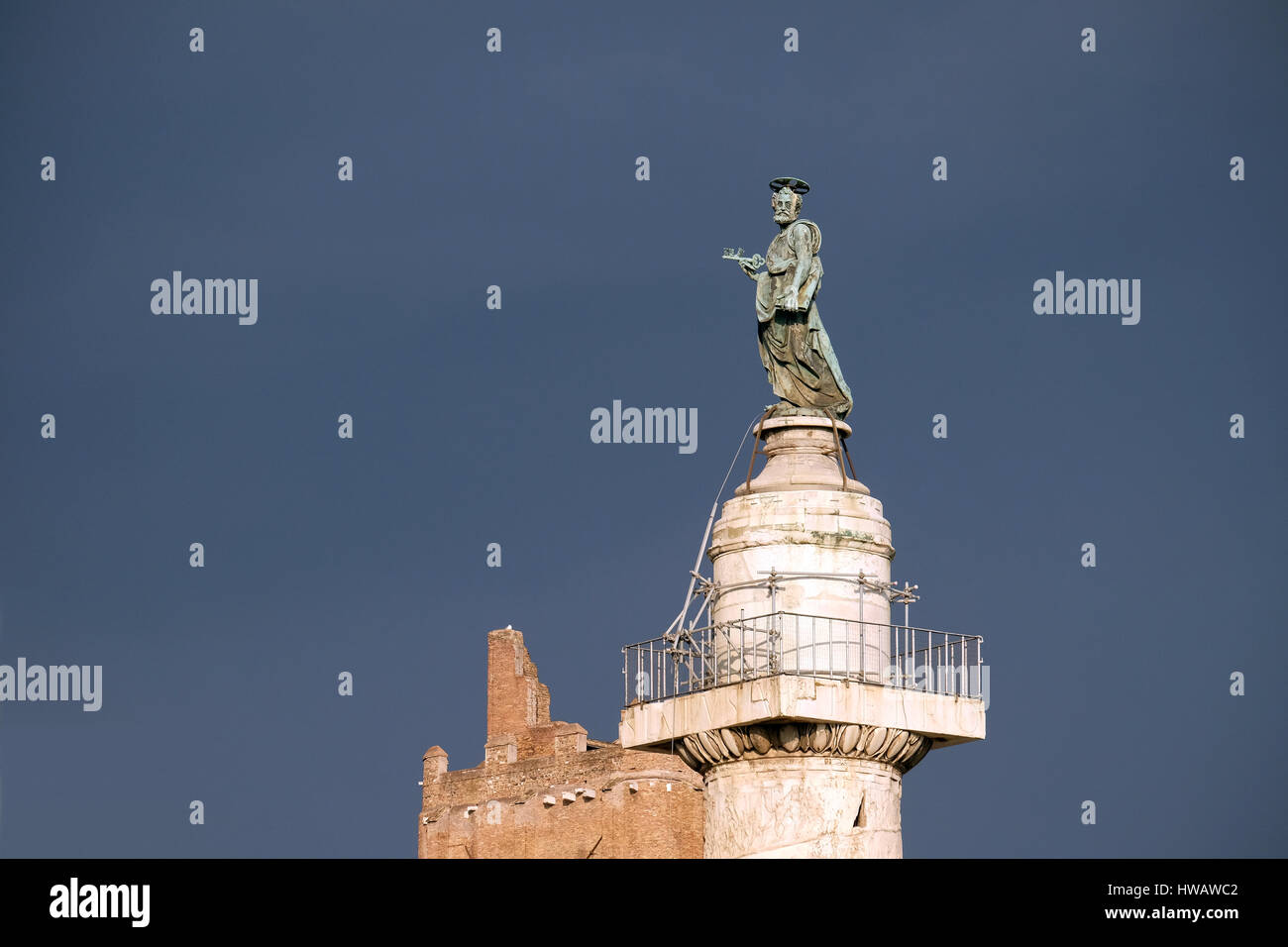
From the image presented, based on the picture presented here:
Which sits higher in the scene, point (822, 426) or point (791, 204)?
point (791, 204)

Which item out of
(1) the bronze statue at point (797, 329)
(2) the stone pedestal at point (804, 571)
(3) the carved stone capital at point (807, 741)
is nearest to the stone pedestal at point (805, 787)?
(3) the carved stone capital at point (807, 741)

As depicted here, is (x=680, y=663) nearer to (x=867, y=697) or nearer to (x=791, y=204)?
(x=867, y=697)

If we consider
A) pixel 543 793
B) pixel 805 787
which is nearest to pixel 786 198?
pixel 805 787

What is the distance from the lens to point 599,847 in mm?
106438

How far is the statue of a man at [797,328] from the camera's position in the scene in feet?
166

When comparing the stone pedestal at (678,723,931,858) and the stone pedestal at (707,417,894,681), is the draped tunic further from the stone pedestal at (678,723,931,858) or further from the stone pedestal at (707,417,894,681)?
the stone pedestal at (678,723,931,858)

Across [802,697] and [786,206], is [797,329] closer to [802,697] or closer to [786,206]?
[786,206]

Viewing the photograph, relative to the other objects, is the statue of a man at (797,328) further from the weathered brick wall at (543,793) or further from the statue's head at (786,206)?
the weathered brick wall at (543,793)

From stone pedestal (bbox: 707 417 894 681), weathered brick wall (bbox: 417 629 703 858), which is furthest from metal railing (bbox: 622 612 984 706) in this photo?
weathered brick wall (bbox: 417 629 703 858)

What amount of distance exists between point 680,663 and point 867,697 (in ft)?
10.7
